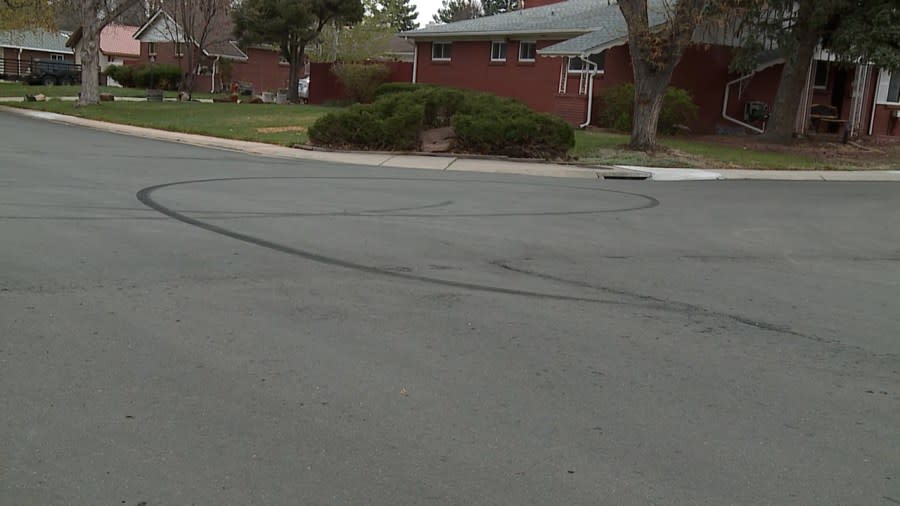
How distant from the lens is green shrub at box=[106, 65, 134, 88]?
60.3 meters

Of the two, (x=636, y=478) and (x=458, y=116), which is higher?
(x=458, y=116)

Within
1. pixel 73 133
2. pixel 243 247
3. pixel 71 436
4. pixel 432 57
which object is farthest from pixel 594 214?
pixel 432 57

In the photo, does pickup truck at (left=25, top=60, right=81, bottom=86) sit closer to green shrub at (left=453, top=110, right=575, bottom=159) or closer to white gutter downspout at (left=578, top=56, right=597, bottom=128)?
white gutter downspout at (left=578, top=56, right=597, bottom=128)

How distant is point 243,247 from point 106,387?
389cm

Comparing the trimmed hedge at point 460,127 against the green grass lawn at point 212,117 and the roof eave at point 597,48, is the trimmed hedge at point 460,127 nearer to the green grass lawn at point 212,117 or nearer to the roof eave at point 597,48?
the green grass lawn at point 212,117

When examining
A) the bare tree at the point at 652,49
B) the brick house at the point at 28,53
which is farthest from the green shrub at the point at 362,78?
the brick house at the point at 28,53

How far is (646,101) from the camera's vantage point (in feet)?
75.0

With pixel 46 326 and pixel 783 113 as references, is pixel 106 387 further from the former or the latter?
pixel 783 113

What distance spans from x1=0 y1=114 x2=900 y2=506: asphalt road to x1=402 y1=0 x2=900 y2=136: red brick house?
70.4 feet

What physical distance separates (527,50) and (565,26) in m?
2.24

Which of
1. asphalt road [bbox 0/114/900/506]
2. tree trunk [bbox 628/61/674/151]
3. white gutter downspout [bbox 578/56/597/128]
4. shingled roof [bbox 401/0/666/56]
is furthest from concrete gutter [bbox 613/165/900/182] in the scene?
white gutter downspout [bbox 578/56/597/128]

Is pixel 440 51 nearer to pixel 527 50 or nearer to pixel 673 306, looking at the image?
pixel 527 50

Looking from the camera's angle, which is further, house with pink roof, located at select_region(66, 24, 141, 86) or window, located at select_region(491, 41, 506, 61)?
house with pink roof, located at select_region(66, 24, 141, 86)

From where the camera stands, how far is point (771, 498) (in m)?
3.95
